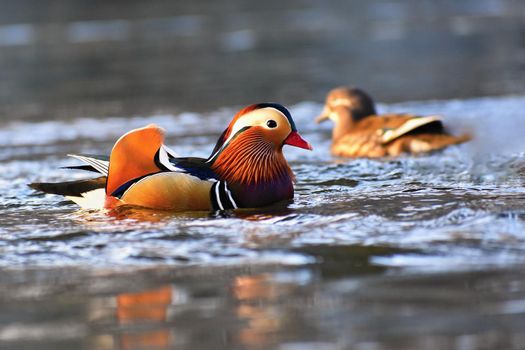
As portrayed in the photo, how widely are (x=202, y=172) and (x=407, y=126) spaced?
318cm

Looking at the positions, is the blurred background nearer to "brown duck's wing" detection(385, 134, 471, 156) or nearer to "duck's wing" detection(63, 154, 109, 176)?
"brown duck's wing" detection(385, 134, 471, 156)

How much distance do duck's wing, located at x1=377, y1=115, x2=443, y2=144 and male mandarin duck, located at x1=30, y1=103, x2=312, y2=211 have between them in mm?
2587

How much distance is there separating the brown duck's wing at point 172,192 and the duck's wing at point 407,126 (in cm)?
319

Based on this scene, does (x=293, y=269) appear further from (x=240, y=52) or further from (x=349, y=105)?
(x=240, y=52)

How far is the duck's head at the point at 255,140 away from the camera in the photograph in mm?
6559

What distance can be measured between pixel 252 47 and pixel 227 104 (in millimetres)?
6282

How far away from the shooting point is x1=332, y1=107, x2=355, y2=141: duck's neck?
10203 millimetres

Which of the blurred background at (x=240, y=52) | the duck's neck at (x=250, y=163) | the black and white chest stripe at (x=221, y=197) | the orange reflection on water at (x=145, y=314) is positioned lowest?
the orange reflection on water at (x=145, y=314)

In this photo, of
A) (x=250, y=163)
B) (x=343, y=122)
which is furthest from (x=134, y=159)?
(x=343, y=122)

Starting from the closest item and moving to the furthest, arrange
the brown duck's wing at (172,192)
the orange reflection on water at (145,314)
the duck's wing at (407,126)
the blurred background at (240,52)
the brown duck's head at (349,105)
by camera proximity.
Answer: the orange reflection on water at (145,314)
the brown duck's wing at (172,192)
the duck's wing at (407,126)
the brown duck's head at (349,105)
the blurred background at (240,52)

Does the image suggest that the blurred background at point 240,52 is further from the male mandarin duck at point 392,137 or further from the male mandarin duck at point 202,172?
the male mandarin duck at point 202,172

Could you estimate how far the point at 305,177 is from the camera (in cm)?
811

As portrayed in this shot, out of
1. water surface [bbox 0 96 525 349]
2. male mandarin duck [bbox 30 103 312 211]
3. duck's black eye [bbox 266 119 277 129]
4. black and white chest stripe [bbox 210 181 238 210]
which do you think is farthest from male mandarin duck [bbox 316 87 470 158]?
black and white chest stripe [bbox 210 181 238 210]

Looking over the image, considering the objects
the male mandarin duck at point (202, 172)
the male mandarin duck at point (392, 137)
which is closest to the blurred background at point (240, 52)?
the male mandarin duck at point (392, 137)
